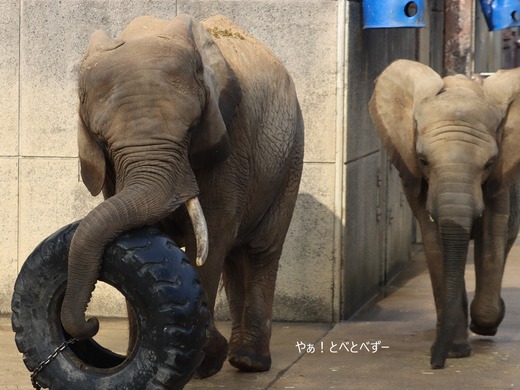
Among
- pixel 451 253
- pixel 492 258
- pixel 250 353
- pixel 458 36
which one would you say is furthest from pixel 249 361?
pixel 458 36

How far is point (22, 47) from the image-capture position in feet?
35.4

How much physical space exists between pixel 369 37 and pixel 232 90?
11.0ft

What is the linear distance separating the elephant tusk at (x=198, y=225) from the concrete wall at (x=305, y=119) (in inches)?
123

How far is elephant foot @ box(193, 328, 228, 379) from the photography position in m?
8.59

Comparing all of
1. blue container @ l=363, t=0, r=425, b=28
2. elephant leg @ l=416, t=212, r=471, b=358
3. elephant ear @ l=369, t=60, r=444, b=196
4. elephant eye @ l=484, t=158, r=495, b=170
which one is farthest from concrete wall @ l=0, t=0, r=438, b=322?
elephant eye @ l=484, t=158, r=495, b=170

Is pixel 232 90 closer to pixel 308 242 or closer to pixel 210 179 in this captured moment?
pixel 210 179

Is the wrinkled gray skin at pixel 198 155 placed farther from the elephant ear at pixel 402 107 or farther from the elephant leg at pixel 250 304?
the elephant ear at pixel 402 107

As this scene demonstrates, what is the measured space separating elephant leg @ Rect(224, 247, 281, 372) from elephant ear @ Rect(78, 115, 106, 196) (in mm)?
1686

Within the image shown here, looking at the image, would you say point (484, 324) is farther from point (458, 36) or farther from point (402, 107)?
point (458, 36)

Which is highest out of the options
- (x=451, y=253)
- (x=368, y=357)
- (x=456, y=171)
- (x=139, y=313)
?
(x=456, y=171)

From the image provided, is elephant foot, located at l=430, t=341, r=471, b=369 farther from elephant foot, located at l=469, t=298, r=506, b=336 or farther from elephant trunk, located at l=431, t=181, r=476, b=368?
elephant foot, located at l=469, t=298, r=506, b=336

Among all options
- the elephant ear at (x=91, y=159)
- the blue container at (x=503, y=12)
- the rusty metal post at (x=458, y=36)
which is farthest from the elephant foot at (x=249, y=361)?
the rusty metal post at (x=458, y=36)

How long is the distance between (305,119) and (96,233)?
3.61 m

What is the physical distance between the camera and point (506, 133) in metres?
9.51
